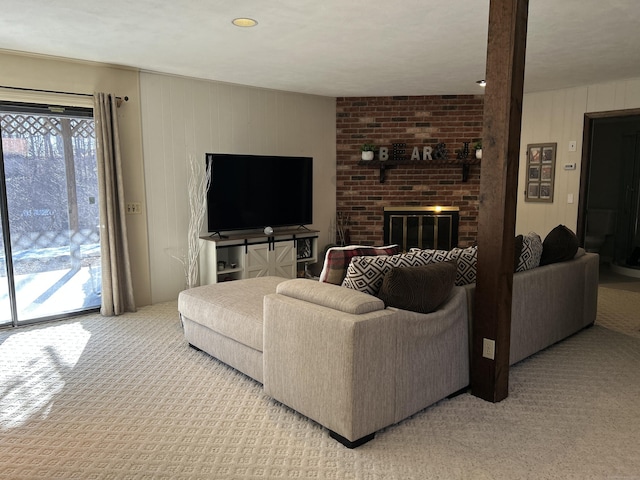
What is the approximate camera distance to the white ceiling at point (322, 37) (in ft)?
9.68

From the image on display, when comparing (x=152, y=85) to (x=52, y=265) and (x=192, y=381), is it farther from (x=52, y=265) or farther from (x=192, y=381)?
(x=192, y=381)

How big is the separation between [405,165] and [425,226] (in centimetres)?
87

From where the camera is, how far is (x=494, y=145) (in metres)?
2.57

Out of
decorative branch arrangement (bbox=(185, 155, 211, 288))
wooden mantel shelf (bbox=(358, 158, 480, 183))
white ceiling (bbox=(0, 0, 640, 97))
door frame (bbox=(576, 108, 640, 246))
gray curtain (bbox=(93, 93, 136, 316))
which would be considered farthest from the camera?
wooden mantel shelf (bbox=(358, 158, 480, 183))

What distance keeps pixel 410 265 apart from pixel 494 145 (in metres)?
0.80

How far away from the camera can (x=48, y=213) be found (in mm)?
4270

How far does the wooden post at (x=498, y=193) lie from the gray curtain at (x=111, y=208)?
3.29m

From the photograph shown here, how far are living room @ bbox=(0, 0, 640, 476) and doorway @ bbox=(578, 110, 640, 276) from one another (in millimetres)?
1679

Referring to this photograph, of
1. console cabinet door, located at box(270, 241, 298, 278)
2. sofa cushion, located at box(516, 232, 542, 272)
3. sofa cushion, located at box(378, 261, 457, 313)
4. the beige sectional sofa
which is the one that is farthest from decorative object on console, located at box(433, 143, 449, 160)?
sofa cushion, located at box(378, 261, 457, 313)

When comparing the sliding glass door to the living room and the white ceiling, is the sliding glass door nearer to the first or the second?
the living room

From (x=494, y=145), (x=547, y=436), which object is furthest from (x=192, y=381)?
(x=494, y=145)

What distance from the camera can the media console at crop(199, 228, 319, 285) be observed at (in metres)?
5.04

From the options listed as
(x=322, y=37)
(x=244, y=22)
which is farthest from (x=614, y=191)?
(x=244, y=22)

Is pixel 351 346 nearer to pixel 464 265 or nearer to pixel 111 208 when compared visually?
pixel 464 265
